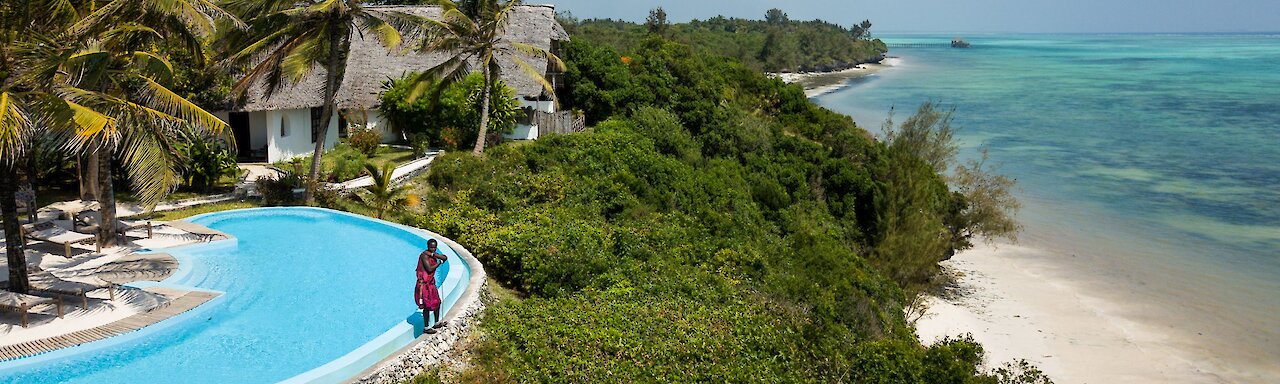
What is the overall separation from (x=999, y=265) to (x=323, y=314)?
1982 centimetres

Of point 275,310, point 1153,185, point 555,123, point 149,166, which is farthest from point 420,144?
point 1153,185

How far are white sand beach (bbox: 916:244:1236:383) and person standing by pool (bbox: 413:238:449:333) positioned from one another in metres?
11.2

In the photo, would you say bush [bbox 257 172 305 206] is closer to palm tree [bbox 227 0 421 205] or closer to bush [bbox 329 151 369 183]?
palm tree [bbox 227 0 421 205]

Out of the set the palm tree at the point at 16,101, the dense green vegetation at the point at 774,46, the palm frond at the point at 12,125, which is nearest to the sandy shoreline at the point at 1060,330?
the palm tree at the point at 16,101

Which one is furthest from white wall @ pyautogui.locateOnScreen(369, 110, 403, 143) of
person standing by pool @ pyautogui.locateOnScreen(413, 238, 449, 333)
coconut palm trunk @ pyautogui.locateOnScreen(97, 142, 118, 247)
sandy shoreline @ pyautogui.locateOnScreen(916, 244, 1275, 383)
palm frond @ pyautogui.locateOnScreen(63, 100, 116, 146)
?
palm frond @ pyautogui.locateOnScreen(63, 100, 116, 146)

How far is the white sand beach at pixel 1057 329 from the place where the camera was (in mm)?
18172

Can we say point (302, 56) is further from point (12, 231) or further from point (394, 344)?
point (394, 344)

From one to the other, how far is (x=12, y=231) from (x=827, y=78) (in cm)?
9572

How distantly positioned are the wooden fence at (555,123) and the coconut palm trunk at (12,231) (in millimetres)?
16173

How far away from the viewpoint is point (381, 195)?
17.4m

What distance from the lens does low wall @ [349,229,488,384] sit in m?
9.98

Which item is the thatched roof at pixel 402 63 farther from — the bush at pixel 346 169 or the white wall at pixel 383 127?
the bush at pixel 346 169

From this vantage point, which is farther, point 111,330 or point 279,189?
point 279,189

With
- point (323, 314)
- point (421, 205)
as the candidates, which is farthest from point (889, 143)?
point (323, 314)
